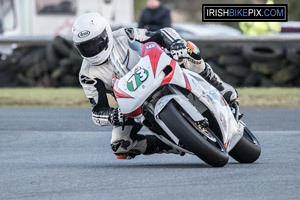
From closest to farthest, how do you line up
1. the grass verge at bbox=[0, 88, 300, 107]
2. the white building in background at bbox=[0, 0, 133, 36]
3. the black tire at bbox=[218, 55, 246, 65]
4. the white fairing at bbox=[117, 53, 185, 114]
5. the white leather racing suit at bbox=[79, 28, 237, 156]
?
the white fairing at bbox=[117, 53, 185, 114], the white leather racing suit at bbox=[79, 28, 237, 156], the grass verge at bbox=[0, 88, 300, 107], the black tire at bbox=[218, 55, 246, 65], the white building in background at bbox=[0, 0, 133, 36]

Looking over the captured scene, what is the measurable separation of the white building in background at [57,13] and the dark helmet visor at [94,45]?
15742 millimetres

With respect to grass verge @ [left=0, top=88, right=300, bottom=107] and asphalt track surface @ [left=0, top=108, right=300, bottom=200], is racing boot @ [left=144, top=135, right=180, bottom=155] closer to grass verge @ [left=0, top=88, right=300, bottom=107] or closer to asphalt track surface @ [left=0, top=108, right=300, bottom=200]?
asphalt track surface @ [left=0, top=108, right=300, bottom=200]

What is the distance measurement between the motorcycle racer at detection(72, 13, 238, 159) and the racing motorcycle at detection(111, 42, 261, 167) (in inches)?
13.6

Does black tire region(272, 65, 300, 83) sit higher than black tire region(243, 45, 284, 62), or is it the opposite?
black tire region(243, 45, 284, 62)

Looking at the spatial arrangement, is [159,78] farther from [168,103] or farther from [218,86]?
[218,86]

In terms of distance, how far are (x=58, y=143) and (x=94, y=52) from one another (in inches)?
93.5

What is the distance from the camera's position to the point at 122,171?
6.30 meters

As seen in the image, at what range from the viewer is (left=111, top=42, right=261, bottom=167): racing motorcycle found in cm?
593

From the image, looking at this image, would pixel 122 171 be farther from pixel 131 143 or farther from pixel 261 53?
pixel 261 53

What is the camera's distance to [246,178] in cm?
572

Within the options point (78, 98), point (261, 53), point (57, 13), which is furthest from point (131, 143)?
point (57, 13)

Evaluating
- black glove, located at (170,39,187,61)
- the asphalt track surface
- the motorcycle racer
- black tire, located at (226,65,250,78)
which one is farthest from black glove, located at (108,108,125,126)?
black tire, located at (226,65,250,78)

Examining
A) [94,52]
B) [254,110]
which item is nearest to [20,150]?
[94,52]

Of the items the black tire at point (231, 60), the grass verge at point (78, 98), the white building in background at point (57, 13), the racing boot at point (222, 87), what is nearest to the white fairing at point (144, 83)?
the racing boot at point (222, 87)
